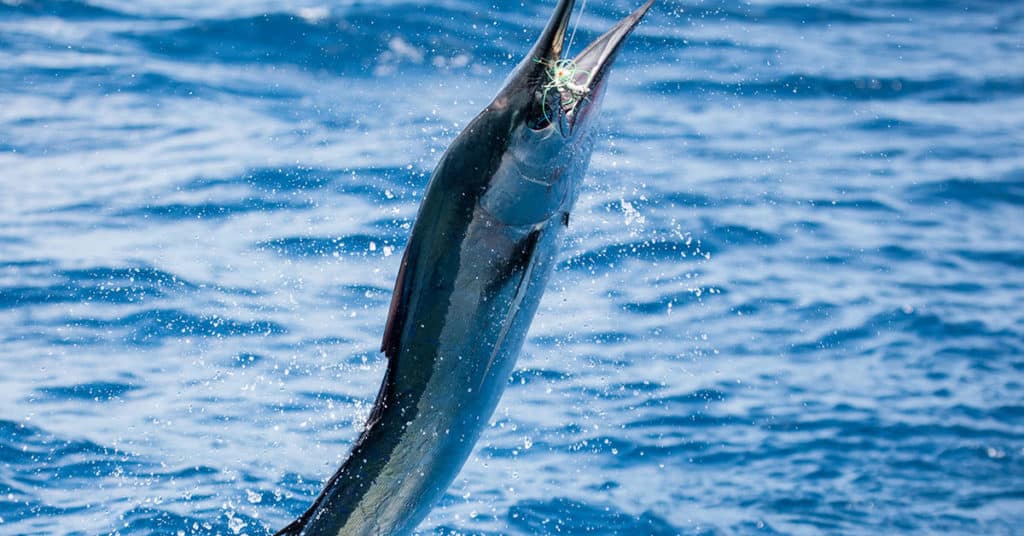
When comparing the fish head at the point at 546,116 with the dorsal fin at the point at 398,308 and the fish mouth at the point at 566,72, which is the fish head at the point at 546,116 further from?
the dorsal fin at the point at 398,308

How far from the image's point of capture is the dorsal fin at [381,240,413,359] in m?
2.83

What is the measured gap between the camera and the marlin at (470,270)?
2.83 meters

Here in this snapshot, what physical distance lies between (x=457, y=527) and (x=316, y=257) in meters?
2.46

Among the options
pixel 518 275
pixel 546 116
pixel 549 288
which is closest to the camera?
pixel 546 116

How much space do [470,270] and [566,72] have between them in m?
0.51

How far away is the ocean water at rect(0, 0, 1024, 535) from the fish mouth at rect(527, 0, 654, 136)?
8.77ft

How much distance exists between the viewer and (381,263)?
718cm

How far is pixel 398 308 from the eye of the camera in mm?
2863

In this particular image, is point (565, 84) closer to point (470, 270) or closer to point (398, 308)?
point (470, 270)

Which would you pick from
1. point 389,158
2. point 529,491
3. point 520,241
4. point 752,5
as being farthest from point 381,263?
point 752,5

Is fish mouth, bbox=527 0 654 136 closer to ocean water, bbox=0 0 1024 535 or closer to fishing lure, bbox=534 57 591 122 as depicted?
fishing lure, bbox=534 57 591 122

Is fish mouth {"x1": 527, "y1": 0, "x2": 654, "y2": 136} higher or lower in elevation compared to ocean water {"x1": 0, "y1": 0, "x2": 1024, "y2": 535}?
higher

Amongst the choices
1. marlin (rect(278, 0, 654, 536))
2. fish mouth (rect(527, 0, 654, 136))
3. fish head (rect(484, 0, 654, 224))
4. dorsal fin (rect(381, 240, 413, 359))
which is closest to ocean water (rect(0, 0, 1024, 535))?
marlin (rect(278, 0, 654, 536))

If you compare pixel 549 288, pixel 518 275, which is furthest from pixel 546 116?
pixel 549 288
